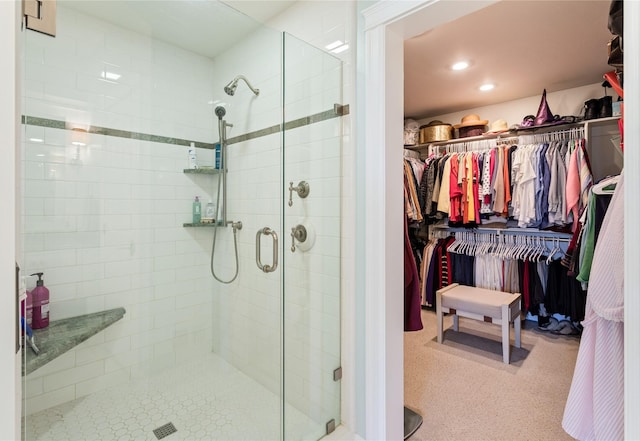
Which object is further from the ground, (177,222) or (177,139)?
(177,139)

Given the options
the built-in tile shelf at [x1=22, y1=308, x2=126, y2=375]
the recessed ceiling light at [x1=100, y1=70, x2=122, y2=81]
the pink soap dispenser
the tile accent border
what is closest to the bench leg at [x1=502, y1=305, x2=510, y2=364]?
the tile accent border

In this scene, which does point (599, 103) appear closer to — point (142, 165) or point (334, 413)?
point (334, 413)

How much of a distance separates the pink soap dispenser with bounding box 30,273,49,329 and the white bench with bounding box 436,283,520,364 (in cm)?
287

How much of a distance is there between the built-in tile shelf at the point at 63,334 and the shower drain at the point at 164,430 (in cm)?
59

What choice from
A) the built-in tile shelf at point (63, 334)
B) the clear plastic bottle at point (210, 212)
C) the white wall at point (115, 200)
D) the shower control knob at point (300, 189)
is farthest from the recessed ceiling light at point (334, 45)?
the built-in tile shelf at point (63, 334)

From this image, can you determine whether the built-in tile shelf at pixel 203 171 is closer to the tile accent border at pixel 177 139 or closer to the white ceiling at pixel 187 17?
the tile accent border at pixel 177 139

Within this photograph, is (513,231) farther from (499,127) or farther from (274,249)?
(274,249)

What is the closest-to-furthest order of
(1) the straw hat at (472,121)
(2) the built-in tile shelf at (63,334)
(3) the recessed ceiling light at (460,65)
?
(2) the built-in tile shelf at (63,334), (3) the recessed ceiling light at (460,65), (1) the straw hat at (472,121)

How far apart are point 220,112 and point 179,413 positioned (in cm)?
178

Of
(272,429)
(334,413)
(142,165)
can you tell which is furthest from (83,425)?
(142,165)

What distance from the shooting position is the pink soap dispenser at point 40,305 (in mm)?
1418

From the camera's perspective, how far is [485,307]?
9.32 ft

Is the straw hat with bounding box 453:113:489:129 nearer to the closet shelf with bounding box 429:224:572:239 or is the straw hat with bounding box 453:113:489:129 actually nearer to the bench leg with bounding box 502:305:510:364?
the closet shelf with bounding box 429:224:572:239

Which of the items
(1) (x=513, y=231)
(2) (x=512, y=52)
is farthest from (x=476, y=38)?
(1) (x=513, y=231)
